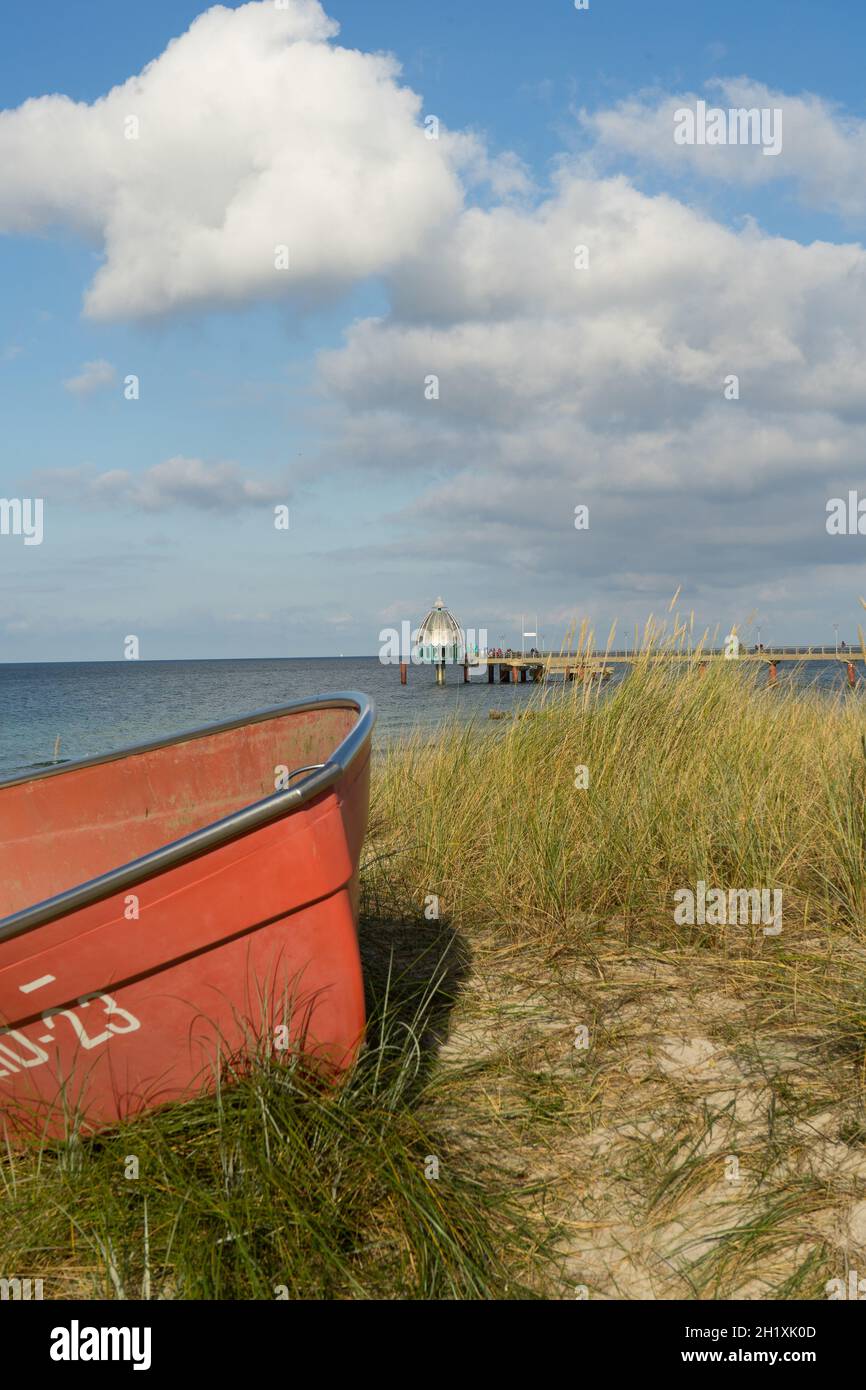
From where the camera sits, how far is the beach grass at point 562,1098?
245cm

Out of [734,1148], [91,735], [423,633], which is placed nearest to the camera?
[734,1148]

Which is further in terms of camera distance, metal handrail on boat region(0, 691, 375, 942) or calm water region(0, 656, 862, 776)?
calm water region(0, 656, 862, 776)

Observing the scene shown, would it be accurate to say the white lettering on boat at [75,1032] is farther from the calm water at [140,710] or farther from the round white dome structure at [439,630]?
the round white dome structure at [439,630]

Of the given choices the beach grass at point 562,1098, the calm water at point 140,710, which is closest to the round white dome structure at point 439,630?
the calm water at point 140,710

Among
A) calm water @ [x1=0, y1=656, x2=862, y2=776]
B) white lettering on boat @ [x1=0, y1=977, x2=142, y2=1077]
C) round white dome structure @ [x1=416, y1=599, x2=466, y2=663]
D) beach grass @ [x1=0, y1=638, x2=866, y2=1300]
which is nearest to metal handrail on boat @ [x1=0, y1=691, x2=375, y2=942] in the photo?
white lettering on boat @ [x1=0, y1=977, x2=142, y2=1077]

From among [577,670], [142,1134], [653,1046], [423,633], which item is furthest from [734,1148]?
[423,633]

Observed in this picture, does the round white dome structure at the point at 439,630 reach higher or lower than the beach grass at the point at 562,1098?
higher

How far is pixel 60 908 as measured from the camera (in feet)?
8.82

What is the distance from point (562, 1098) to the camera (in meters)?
3.24

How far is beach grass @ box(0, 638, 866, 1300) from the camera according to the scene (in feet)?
8.04

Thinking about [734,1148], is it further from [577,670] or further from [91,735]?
[91,735]

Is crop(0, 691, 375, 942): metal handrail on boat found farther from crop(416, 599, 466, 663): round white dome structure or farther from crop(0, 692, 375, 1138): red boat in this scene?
crop(416, 599, 466, 663): round white dome structure

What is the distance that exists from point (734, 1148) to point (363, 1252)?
1.14 m

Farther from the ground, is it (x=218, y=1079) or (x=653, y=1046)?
Answer: (x=218, y=1079)
